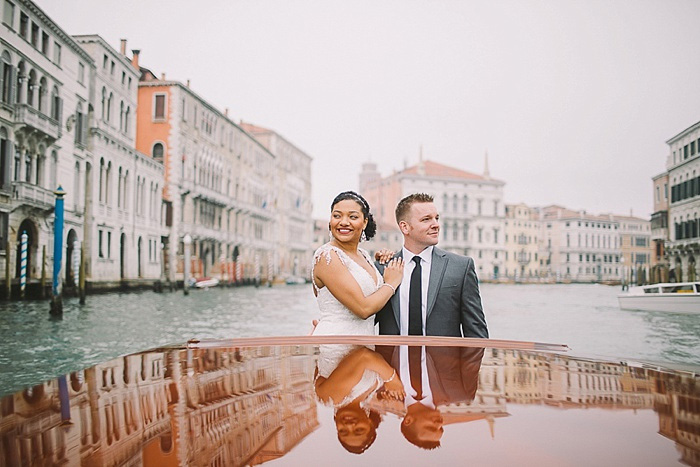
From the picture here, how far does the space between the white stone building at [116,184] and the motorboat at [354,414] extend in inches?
354

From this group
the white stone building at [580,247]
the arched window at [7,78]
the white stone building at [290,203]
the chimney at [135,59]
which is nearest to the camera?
the arched window at [7,78]

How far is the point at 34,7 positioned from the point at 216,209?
12.1 meters

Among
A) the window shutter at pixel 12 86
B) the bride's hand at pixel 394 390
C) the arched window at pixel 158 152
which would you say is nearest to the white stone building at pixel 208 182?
the arched window at pixel 158 152

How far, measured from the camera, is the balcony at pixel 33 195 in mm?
7332

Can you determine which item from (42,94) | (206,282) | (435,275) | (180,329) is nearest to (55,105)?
(42,94)

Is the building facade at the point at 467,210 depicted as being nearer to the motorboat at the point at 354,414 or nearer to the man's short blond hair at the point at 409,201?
the man's short blond hair at the point at 409,201

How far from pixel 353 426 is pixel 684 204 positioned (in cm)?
793

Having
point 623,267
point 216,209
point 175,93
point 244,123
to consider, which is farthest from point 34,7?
point 244,123

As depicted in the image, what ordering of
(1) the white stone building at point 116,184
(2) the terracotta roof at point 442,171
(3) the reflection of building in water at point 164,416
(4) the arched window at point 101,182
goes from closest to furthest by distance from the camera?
(3) the reflection of building in water at point 164,416, (1) the white stone building at point 116,184, (4) the arched window at point 101,182, (2) the terracotta roof at point 442,171

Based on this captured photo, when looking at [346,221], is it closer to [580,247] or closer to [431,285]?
[431,285]

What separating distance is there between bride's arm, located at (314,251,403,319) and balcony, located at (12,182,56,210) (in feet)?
22.6

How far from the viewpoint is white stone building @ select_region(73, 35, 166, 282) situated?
386 inches

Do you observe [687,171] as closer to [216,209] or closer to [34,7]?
[34,7]

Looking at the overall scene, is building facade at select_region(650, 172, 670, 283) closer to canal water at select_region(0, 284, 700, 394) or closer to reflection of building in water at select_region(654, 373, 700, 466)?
canal water at select_region(0, 284, 700, 394)
